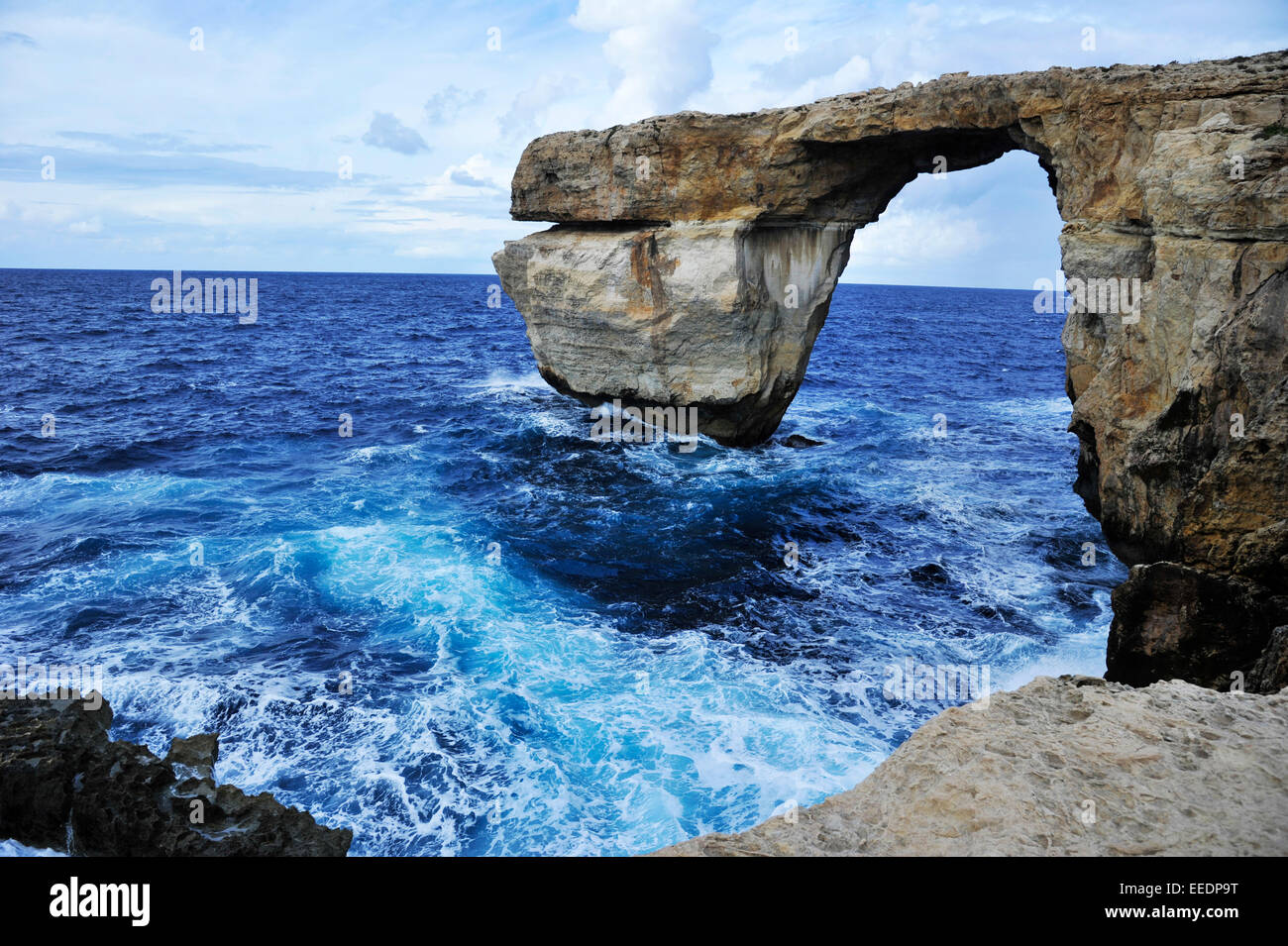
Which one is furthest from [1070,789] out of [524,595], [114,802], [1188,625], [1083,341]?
[1083,341]

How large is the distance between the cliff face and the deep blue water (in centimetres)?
228

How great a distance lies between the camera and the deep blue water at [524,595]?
Answer: 30.8 ft

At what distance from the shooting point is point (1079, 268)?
13500mm

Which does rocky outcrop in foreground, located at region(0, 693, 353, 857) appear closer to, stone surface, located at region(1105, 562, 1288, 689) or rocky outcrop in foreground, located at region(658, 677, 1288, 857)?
rocky outcrop in foreground, located at region(658, 677, 1288, 857)

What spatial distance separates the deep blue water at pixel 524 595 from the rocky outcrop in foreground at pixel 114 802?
1178mm

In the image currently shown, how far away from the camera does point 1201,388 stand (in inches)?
427

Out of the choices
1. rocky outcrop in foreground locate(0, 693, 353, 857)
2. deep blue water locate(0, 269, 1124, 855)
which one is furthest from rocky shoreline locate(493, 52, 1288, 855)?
rocky outcrop in foreground locate(0, 693, 353, 857)

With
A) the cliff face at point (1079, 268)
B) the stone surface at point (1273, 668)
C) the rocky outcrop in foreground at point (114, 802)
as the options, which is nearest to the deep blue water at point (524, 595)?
the rocky outcrop in foreground at point (114, 802)

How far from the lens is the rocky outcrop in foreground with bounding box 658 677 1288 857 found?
484cm

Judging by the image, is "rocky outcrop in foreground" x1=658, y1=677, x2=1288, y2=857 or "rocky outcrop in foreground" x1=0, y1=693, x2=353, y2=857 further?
"rocky outcrop in foreground" x1=0, y1=693, x2=353, y2=857

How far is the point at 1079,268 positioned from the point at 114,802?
50.1 ft

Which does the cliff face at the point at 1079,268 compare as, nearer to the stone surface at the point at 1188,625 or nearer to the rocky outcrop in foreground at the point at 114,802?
the stone surface at the point at 1188,625
